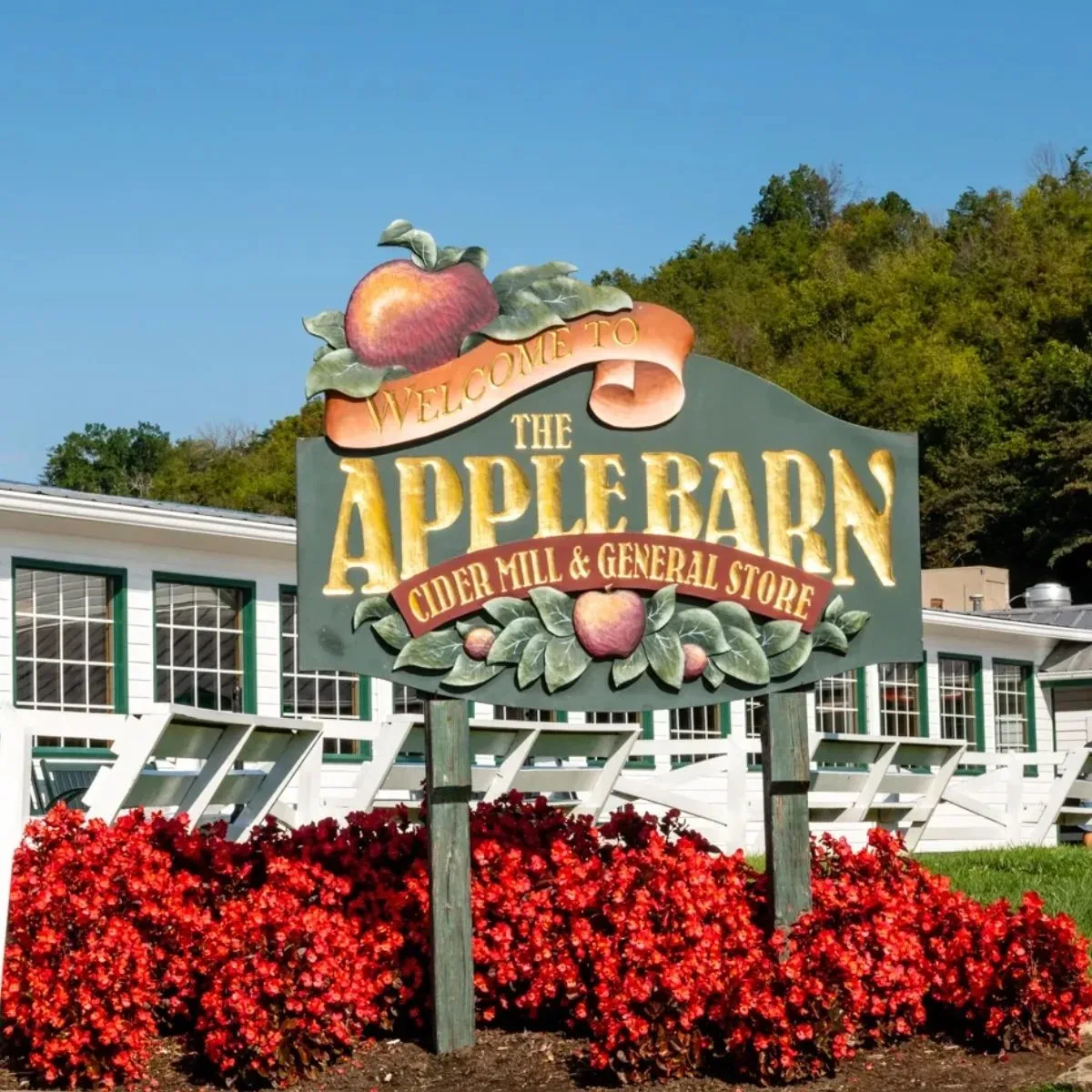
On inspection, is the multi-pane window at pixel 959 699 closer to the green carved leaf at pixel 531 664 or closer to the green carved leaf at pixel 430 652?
the green carved leaf at pixel 531 664

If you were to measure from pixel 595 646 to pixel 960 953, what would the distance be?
205 centimetres

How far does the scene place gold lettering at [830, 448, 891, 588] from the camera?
322 inches

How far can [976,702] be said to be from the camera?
2545cm

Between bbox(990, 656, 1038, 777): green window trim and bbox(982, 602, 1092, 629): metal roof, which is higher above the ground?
bbox(982, 602, 1092, 629): metal roof

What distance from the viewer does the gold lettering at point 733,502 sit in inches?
320

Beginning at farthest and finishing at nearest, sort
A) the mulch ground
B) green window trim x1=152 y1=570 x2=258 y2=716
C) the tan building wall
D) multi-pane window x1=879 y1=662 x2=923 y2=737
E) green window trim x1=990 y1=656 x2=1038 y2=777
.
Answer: the tan building wall, green window trim x1=990 y1=656 x2=1038 y2=777, multi-pane window x1=879 y1=662 x2=923 y2=737, green window trim x1=152 y1=570 x2=258 y2=716, the mulch ground

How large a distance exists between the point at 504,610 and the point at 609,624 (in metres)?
0.48

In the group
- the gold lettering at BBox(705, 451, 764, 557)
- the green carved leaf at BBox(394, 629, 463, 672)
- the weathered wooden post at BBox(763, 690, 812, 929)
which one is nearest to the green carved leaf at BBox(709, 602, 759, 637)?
the gold lettering at BBox(705, 451, 764, 557)

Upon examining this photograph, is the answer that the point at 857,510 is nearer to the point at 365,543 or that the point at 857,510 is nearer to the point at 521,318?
the point at 521,318

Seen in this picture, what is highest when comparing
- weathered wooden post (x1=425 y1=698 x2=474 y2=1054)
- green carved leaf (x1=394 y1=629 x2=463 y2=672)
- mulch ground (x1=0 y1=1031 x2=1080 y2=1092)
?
green carved leaf (x1=394 y1=629 x2=463 y2=672)

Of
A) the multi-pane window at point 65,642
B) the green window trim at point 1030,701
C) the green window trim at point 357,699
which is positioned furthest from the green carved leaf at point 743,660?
the green window trim at point 1030,701

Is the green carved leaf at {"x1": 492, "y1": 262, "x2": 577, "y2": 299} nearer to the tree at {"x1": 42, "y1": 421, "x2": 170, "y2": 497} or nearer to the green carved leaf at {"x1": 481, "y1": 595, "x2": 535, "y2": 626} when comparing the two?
the green carved leaf at {"x1": 481, "y1": 595, "x2": 535, "y2": 626}

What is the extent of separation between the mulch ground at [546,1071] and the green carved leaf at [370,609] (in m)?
1.86

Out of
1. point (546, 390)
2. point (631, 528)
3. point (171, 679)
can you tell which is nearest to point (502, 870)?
point (631, 528)
